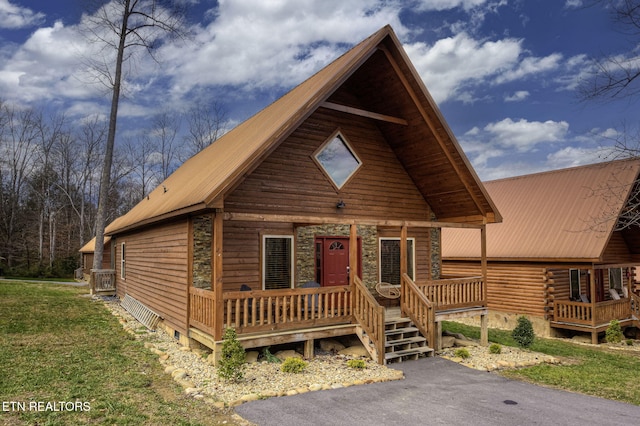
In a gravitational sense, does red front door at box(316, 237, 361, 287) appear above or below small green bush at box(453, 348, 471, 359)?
above

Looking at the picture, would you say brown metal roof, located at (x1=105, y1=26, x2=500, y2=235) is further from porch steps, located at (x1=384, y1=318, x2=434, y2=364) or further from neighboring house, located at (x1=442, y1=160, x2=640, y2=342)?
neighboring house, located at (x1=442, y1=160, x2=640, y2=342)

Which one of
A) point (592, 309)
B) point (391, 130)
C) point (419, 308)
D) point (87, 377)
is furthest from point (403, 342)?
point (592, 309)

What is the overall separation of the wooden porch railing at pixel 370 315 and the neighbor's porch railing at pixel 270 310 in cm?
23

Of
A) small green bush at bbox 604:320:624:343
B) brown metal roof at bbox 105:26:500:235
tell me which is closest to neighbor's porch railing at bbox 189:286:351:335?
brown metal roof at bbox 105:26:500:235

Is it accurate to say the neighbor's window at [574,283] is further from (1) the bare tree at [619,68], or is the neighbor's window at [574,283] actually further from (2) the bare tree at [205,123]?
(2) the bare tree at [205,123]

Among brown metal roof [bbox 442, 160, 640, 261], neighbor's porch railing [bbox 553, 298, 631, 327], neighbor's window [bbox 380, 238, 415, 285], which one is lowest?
neighbor's porch railing [bbox 553, 298, 631, 327]

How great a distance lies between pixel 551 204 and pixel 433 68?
Result: 12.9 m

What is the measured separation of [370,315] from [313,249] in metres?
2.95

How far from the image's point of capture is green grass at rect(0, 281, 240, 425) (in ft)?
21.0

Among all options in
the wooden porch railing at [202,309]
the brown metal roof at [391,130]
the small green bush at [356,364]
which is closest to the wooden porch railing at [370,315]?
the small green bush at [356,364]

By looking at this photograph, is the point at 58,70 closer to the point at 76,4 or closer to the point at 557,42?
the point at 76,4

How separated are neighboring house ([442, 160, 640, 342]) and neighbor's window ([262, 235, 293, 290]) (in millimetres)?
10611

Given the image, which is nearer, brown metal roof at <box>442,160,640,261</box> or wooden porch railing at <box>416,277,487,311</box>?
wooden porch railing at <box>416,277,487,311</box>

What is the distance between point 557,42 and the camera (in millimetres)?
23562
